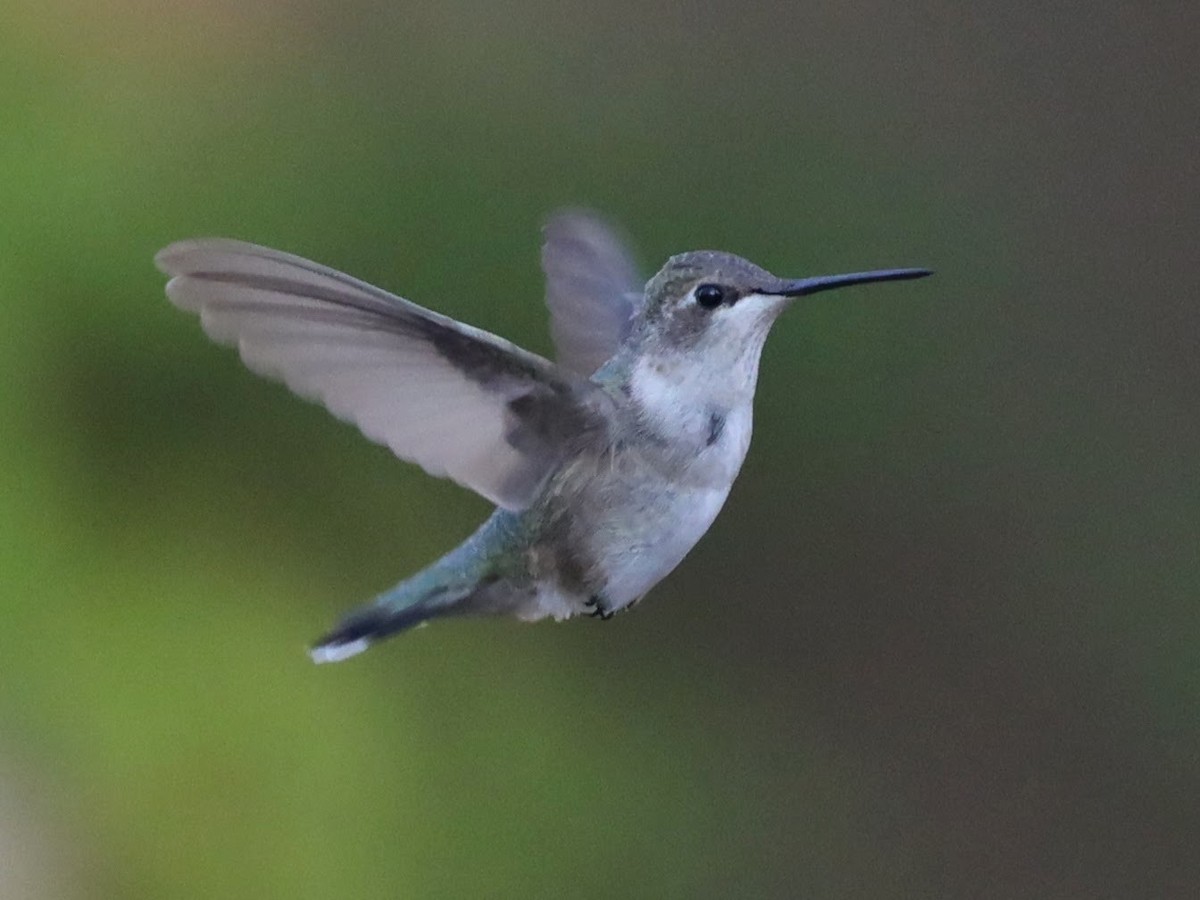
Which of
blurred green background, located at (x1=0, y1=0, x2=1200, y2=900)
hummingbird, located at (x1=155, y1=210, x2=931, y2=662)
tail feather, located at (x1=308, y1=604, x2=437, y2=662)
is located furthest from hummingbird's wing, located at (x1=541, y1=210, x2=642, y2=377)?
blurred green background, located at (x1=0, y1=0, x2=1200, y2=900)

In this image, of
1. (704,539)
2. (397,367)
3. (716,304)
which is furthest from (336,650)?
(704,539)

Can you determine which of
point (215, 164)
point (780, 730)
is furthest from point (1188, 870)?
point (215, 164)

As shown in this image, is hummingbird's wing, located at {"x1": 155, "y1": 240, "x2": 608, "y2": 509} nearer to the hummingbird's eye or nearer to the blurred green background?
the hummingbird's eye

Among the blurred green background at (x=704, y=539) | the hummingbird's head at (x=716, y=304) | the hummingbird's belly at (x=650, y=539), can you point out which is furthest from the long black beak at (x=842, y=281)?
the blurred green background at (x=704, y=539)

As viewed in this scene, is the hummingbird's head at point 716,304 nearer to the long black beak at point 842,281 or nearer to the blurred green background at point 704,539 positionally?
the long black beak at point 842,281

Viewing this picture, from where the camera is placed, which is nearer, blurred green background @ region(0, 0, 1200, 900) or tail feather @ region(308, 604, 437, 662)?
tail feather @ region(308, 604, 437, 662)
